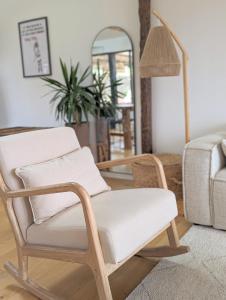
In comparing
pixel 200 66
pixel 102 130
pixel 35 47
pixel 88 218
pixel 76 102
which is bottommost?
pixel 88 218

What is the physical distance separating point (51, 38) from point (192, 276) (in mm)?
2982

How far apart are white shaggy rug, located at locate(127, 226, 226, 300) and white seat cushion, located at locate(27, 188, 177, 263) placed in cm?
30

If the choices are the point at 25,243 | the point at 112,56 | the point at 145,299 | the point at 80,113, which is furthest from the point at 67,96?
the point at 145,299

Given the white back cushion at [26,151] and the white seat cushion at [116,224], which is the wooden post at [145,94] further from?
the white seat cushion at [116,224]

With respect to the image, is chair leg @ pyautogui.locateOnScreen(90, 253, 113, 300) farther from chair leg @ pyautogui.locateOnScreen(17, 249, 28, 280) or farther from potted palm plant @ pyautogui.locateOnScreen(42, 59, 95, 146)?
potted palm plant @ pyautogui.locateOnScreen(42, 59, 95, 146)

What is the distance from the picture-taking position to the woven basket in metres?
2.74

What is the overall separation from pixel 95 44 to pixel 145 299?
260 centimetres

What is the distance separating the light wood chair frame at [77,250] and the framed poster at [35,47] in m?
2.25

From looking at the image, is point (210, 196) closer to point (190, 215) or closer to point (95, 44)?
point (190, 215)

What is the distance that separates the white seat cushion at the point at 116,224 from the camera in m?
1.31

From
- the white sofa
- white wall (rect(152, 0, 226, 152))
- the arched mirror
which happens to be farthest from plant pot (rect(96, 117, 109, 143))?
the white sofa

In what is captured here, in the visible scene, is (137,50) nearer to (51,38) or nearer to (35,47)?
(51,38)

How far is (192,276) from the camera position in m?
1.67

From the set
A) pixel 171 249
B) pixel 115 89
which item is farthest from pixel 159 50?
pixel 171 249
